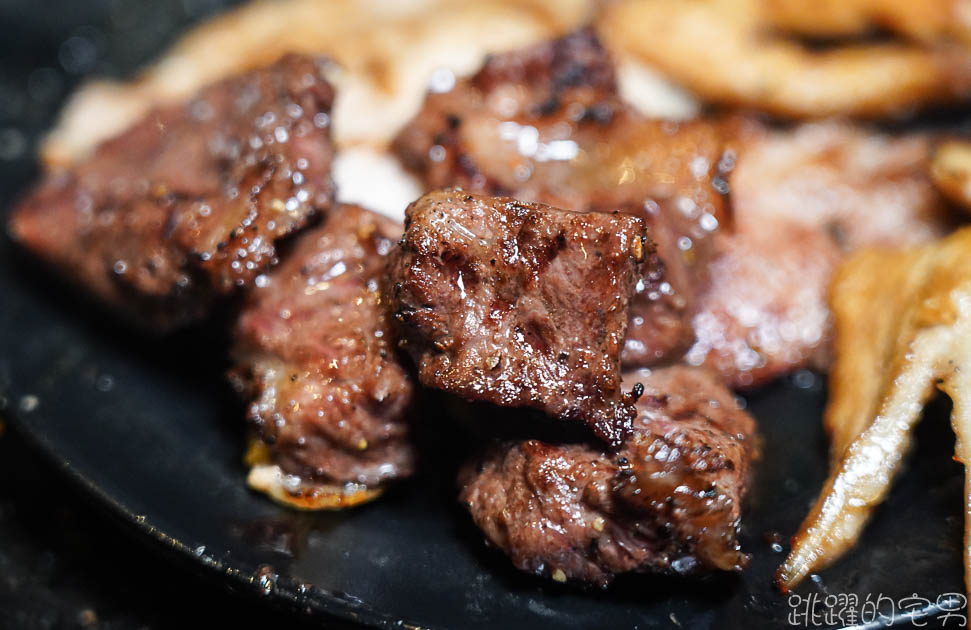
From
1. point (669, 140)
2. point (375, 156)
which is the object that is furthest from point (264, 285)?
point (669, 140)

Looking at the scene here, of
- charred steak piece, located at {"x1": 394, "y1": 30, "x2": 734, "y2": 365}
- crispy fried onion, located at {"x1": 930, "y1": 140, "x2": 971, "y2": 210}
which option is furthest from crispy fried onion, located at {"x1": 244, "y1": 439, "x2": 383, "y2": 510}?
crispy fried onion, located at {"x1": 930, "y1": 140, "x2": 971, "y2": 210}

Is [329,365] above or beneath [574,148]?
beneath

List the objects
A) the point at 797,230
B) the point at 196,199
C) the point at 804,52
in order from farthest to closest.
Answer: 1. the point at 804,52
2. the point at 797,230
3. the point at 196,199

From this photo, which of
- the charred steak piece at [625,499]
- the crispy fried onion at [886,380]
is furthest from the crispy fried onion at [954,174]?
the charred steak piece at [625,499]

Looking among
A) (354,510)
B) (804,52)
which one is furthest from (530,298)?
(804,52)

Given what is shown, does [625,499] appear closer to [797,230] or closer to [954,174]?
[797,230]

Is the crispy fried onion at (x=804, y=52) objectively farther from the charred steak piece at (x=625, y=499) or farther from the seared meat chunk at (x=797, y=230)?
the charred steak piece at (x=625, y=499)
